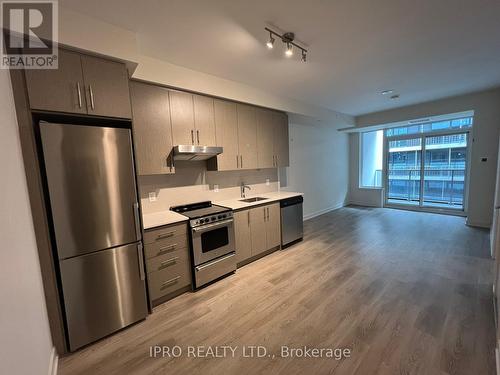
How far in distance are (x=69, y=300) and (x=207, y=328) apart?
1.17 metres

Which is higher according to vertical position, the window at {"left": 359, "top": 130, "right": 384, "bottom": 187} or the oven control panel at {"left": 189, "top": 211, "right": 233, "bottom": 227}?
the window at {"left": 359, "top": 130, "right": 384, "bottom": 187}

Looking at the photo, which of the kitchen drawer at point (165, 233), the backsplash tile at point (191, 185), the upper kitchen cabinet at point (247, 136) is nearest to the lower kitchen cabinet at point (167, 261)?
the kitchen drawer at point (165, 233)

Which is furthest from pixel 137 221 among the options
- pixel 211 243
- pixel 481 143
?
pixel 481 143

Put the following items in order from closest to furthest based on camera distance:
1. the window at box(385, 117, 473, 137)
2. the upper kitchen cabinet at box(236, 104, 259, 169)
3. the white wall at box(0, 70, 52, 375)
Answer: the white wall at box(0, 70, 52, 375) < the upper kitchen cabinet at box(236, 104, 259, 169) < the window at box(385, 117, 473, 137)

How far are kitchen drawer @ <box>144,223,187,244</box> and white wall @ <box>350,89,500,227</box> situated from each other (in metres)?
5.61

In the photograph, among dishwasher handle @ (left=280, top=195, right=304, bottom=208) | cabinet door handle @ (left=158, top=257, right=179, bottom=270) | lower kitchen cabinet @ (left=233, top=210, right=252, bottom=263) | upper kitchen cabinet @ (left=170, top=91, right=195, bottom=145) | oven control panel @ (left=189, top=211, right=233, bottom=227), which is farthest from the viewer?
dishwasher handle @ (left=280, top=195, right=304, bottom=208)

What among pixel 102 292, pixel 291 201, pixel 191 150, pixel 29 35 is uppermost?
pixel 29 35

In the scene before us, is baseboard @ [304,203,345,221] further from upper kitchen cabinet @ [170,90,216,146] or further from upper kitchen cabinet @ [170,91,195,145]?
upper kitchen cabinet @ [170,91,195,145]

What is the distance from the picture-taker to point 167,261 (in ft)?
7.61

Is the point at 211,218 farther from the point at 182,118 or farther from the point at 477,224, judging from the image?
the point at 477,224

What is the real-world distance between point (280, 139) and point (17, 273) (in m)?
3.64

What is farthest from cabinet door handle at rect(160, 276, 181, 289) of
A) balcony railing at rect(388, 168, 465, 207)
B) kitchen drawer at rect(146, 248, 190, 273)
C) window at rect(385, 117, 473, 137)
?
window at rect(385, 117, 473, 137)

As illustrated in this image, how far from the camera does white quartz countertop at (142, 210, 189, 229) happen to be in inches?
Result: 87.2

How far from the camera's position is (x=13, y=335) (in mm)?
1100
